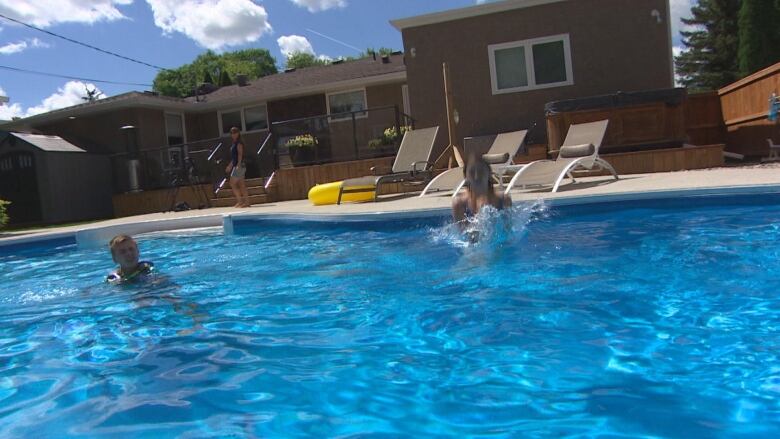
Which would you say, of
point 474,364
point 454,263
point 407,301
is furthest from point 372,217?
point 474,364

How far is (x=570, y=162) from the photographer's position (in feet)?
27.2

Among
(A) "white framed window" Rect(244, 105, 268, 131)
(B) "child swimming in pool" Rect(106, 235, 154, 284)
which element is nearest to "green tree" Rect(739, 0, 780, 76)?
(A) "white framed window" Rect(244, 105, 268, 131)

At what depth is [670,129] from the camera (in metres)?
10.7

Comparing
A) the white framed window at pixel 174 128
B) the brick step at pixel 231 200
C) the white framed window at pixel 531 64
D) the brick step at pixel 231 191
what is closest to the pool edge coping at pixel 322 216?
the brick step at pixel 231 200

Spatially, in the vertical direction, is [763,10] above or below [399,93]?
above

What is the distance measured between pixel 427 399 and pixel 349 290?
2.28 metres

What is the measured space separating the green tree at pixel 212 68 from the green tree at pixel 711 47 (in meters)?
40.3

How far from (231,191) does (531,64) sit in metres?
7.50

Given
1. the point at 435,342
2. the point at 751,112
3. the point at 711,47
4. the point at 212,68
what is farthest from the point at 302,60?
the point at 435,342

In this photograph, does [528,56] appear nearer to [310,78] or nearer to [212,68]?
[310,78]

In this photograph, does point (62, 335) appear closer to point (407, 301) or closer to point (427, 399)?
point (407, 301)

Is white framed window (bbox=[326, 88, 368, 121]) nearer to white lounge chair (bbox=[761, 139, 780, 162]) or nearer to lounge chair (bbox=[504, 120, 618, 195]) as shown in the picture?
lounge chair (bbox=[504, 120, 618, 195])

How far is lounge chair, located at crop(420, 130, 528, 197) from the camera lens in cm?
917

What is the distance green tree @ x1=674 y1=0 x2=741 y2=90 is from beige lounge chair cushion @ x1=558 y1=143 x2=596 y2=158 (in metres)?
26.9
